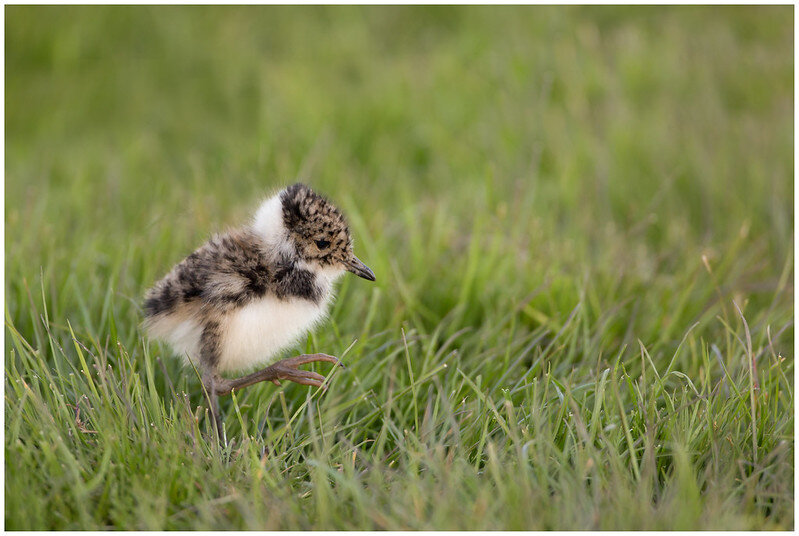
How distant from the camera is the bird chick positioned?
3043 millimetres

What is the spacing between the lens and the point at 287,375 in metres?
3.11

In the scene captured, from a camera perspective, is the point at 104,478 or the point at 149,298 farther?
the point at 149,298

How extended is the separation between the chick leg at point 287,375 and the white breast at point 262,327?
8cm

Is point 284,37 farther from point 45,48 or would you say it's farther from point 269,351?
point 269,351

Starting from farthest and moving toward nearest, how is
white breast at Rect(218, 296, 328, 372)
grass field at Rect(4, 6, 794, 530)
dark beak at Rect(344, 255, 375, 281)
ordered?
1. dark beak at Rect(344, 255, 375, 281)
2. white breast at Rect(218, 296, 328, 372)
3. grass field at Rect(4, 6, 794, 530)

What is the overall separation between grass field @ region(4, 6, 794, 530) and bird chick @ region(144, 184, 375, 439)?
0.20m

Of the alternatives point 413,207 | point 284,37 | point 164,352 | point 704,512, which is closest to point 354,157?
point 413,207

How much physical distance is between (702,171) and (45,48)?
537 cm

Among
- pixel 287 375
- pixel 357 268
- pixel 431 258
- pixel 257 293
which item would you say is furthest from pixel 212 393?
pixel 431 258

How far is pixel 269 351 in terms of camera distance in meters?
3.20

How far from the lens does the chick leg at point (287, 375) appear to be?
310 cm

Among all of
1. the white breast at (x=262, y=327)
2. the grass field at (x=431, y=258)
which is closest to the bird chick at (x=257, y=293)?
the white breast at (x=262, y=327)

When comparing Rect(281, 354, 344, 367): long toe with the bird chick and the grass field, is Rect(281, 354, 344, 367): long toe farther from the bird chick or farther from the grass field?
the grass field

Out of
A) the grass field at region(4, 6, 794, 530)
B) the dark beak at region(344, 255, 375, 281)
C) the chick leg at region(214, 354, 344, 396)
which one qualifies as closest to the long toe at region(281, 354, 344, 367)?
the chick leg at region(214, 354, 344, 396)
